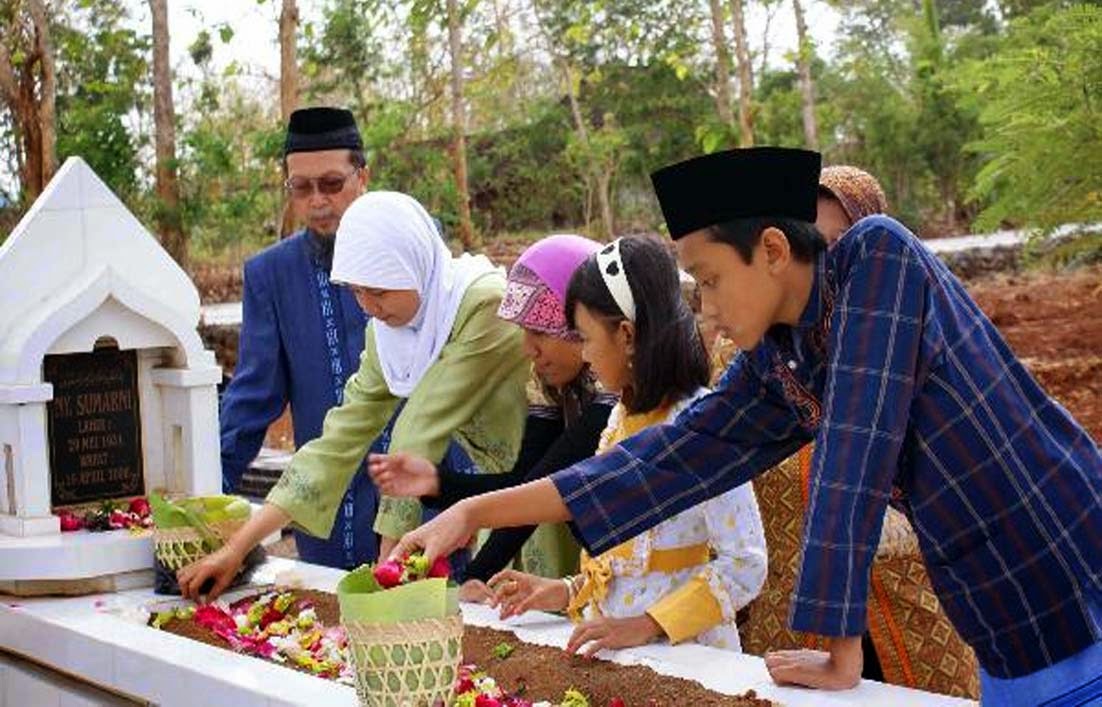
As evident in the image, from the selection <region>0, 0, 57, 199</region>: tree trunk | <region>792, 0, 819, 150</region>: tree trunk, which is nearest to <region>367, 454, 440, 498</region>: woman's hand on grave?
<region>0, 0, 57, 199</region>: tree trunk

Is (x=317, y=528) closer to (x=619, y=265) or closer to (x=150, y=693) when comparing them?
(x=150, y=693)

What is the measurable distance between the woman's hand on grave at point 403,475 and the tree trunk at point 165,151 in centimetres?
1263

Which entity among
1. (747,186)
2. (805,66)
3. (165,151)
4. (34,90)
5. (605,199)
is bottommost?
(747,186)

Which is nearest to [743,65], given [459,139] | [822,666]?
→ [459,139]

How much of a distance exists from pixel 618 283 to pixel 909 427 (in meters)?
1.14

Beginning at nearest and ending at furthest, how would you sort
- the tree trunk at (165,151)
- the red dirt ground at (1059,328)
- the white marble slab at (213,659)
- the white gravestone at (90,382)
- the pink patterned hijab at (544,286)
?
the white marble slab at (213,659) < the pink patterned hijab at (544,286) < the white gravestone at (90,382) < the red dirt ground at (1059,328) < the tree trunk at (165,151)

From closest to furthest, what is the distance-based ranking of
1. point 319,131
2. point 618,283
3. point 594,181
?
1. point 618,283
2. point 319,131
3. point 594,181

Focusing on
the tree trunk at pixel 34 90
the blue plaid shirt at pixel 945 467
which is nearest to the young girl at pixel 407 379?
the blue plaid shirt at pixel 945 467

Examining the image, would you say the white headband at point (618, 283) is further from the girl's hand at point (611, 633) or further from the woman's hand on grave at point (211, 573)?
the woman's hand on grave at point (211, 573)

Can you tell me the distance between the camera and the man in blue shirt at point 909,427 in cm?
228

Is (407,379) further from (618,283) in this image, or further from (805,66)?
(805,66)

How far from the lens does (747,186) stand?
2.45m

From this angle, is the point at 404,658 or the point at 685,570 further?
the point at 685,570

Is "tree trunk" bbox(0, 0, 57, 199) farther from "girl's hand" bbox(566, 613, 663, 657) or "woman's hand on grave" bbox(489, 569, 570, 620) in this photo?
"girl's hand" bbox(566, 613, 663, 657)
